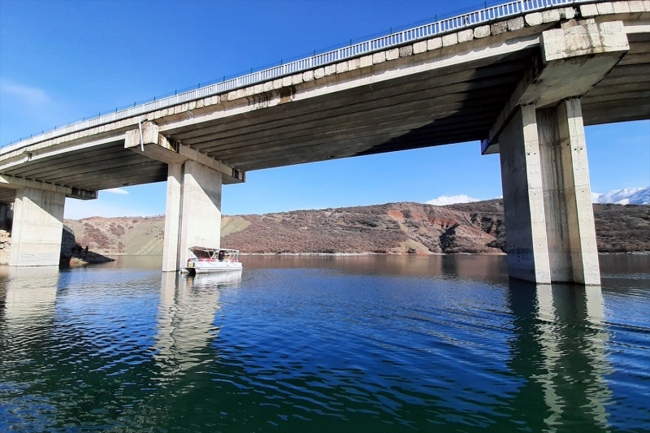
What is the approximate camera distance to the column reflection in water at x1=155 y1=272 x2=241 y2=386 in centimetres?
793

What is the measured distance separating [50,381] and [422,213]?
161497mm

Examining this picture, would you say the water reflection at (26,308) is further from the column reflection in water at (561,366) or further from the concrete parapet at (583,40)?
the concrete parapet at (583,40)

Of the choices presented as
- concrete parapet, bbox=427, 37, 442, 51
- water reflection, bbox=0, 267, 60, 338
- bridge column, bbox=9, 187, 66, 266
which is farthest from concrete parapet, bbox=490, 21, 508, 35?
bridge column, bbox=9, 187, 66, 266

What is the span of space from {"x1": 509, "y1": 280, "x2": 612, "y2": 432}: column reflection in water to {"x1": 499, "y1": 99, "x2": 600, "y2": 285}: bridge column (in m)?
9.00

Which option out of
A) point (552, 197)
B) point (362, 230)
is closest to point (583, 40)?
point (552, 197)

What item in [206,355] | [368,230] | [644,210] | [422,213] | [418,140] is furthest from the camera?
[422,213]

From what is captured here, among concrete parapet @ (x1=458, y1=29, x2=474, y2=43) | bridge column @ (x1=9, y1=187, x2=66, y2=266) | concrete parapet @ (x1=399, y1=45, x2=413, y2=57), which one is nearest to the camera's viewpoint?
A: concrete parapet @ (x1=458, y1=29, x2=474, y2=43)

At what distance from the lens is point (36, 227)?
51344 millimetres

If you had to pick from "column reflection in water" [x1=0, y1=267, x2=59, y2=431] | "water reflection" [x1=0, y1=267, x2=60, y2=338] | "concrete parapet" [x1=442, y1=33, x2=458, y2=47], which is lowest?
"column reflection in water" [x1=0, y1=267, x2=59, y2=431]

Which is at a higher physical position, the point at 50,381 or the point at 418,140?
the point at 418,140

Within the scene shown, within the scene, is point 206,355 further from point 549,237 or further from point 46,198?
point 46,198

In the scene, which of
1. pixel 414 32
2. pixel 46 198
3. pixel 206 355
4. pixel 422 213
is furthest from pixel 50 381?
pixel 422 213

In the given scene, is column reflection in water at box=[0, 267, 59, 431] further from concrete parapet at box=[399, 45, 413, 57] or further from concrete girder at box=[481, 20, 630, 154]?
concrete girder at box=[481, 20, 630, 154]

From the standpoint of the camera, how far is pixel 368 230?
138375 mm
